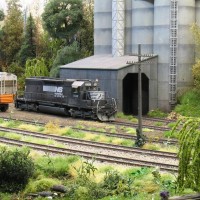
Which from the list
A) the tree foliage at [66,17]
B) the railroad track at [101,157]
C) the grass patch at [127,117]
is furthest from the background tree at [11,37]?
the railroad track at [101,157]

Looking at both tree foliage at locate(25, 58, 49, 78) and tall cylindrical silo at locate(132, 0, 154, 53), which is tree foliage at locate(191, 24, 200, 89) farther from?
tree foliage at locate(25, 58, 49, 78)

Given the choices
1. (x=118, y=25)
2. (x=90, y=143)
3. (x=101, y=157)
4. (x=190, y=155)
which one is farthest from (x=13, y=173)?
(x=118, y=25)

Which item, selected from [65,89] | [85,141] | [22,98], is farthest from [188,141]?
[22,98]

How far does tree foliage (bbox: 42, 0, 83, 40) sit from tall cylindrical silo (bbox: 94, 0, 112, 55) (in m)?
6.64

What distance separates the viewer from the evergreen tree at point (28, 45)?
59000 millimetres

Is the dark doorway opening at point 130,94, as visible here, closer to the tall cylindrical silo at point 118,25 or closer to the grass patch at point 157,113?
the tall cylindrical silo at point 118,25

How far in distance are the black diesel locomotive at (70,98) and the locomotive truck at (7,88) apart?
5.64 ft

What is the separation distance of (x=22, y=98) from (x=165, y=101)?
38.6ft

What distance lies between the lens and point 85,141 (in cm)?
2609

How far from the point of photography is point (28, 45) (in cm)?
5891

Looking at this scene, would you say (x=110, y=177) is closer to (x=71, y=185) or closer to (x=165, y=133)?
(x=71, y=185)

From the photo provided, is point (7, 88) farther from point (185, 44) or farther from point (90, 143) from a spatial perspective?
point (90, 143)

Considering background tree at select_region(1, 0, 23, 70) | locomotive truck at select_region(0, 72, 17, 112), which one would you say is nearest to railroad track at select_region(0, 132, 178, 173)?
locomotive truck at select_region(0, 72, 17, 112)

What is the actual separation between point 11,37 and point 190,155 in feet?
170
